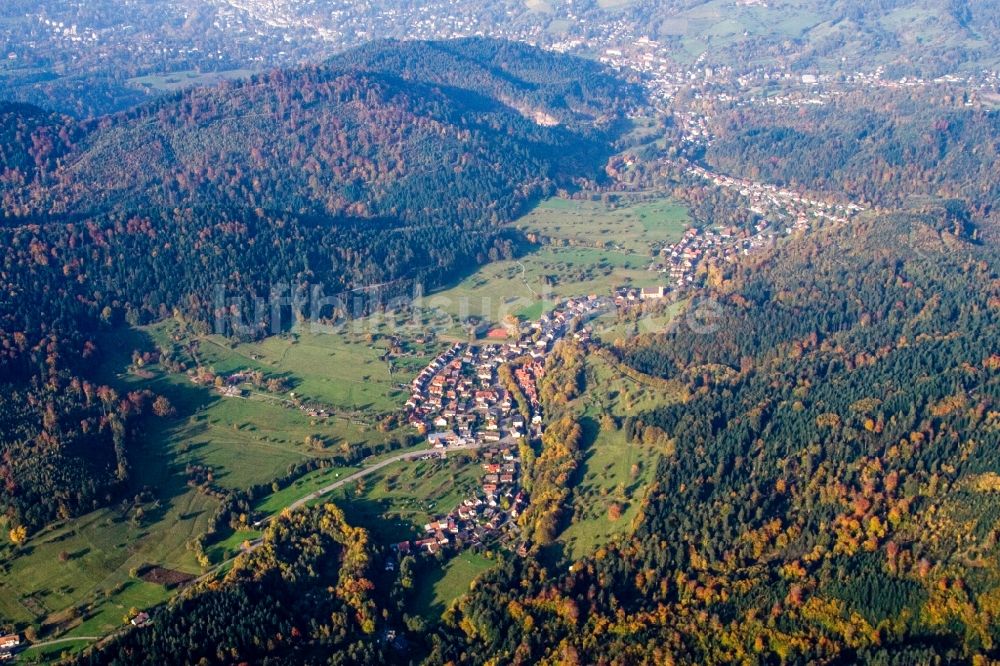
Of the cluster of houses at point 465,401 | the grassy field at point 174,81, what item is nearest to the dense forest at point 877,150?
the cluster of houses at point 465,401

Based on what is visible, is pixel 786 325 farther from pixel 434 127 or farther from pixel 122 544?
pixel 434 127

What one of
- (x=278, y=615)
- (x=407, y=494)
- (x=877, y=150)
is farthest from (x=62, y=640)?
(x=877, y=150)

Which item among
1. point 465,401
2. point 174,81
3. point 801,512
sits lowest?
point 801,512

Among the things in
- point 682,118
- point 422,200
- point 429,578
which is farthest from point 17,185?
point 682,118

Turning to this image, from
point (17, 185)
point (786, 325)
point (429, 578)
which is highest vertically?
point (17, 185)

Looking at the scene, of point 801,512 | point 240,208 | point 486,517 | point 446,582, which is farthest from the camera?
point 240,208

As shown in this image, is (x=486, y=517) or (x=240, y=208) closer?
(x=486, y=517)

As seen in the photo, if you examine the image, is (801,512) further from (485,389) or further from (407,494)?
(485,389)
